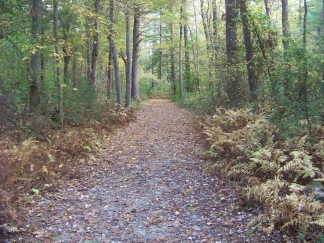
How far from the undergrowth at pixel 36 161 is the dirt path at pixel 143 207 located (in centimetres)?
30

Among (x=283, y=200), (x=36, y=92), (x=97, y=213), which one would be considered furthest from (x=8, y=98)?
(x=283, y=200)

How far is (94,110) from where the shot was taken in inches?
443

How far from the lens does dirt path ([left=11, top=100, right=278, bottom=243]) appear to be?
4.39 meters

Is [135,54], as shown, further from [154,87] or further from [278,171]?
[278,171]

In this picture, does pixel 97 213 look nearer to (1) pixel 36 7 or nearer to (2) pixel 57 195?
(2) pixel 57 195

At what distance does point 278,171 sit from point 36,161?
520cm

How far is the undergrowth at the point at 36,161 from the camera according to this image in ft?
15.8

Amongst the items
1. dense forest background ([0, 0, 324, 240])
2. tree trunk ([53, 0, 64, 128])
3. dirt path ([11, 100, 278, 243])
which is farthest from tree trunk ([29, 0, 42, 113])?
dirt path ([11, 100, 278, 243])

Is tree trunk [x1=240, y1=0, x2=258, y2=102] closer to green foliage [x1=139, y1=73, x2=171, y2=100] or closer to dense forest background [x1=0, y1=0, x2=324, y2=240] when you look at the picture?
dense forest background [x1=0, y1=0, x2=324, y2=240]

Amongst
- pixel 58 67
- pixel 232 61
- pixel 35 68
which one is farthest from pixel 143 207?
pixel 232 61

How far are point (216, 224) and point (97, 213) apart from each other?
6.89 ft

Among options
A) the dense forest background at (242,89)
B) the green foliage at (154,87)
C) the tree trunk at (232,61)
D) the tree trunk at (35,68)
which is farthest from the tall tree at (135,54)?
the green foliage at (154,87)

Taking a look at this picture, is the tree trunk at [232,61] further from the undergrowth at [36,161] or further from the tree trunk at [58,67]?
the tree trunk at [58,67]

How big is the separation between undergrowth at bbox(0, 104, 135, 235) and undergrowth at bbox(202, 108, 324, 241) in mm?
3634
